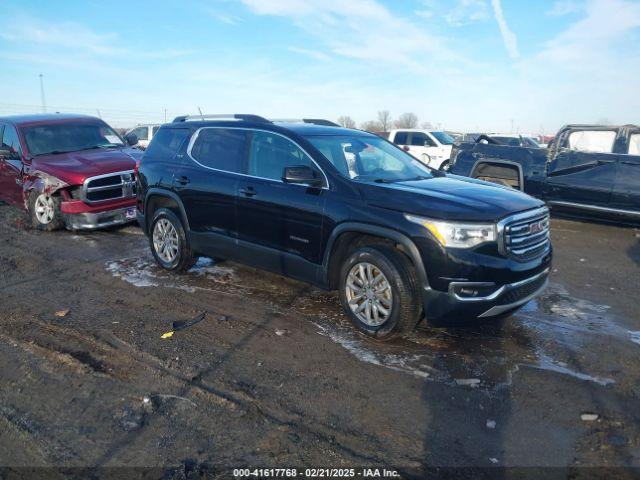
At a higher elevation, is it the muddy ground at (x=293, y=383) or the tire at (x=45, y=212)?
the tire at (x=45, y=212)

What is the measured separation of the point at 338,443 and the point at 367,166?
290cm

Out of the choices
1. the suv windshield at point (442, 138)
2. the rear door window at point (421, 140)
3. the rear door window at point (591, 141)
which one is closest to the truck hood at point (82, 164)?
the rear door window at point (591, 141)

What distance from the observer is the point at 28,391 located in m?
3.44

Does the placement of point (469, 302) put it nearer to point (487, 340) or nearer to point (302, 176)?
point (487, 340)

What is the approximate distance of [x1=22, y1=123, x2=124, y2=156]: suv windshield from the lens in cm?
883

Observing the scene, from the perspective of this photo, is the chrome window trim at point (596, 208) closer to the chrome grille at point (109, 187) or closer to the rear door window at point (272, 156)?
the rear door window at point (272, 156)

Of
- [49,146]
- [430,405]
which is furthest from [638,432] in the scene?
[49,146]

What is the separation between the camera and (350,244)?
4484mm

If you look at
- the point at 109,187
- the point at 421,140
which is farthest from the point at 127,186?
the point at 421,140

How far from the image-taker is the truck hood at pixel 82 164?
7.97 meters

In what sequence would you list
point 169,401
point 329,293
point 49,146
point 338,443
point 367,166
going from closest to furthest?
1. point 338,443
2. point 169,401
3. point 367,166
4. point 329,293
5. point 49,146

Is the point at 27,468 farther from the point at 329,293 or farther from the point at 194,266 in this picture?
the point at 194,266

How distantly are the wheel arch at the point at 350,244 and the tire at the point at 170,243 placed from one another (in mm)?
2261

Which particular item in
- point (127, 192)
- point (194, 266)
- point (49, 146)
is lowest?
point (194, 266)
